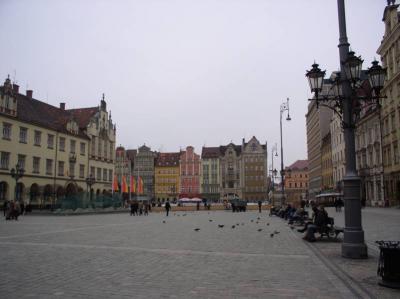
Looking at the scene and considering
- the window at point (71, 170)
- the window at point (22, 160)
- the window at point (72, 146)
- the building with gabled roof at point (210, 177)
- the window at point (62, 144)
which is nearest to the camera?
the window at point (22, 160)

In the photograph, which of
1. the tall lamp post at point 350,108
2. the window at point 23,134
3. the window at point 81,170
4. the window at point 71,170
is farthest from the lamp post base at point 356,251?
the window at point 81,170

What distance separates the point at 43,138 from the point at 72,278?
171 feet

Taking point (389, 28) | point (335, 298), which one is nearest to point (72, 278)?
point (335, 298)

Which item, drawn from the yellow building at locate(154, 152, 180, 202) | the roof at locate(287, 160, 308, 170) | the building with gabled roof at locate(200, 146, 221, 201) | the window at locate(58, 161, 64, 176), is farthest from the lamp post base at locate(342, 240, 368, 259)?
the roof at locate(287, 160, 308, 170)

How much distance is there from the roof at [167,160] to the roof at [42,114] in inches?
2114

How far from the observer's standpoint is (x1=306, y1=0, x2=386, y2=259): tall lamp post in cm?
1011

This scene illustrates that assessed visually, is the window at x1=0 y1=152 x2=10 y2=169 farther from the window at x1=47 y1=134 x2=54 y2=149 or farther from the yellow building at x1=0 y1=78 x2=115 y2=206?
the window at x1=47 y1=134 x2=54 y2=149

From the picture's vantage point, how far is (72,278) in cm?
773

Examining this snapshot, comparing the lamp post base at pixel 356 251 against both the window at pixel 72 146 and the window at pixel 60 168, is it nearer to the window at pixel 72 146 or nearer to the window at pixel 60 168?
the window at pixel 60 168

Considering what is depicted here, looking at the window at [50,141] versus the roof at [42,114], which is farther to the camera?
the window at [50,141]

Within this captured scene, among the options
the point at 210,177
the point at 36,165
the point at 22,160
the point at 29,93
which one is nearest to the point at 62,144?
the point at 36,165

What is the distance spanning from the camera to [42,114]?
2298 inches

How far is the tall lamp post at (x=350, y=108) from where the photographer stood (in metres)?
10.1

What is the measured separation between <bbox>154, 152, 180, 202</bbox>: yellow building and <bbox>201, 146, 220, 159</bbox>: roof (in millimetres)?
8010
